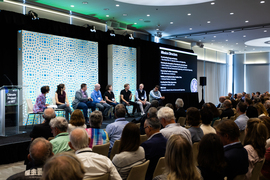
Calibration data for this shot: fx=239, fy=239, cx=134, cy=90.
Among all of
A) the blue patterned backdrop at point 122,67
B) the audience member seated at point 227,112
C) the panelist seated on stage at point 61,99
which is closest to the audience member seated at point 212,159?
the audience member seated at point 227,112

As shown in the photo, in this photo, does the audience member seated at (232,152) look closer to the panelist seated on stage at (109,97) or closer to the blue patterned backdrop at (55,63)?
the blue patterned backdrop at (55,63)

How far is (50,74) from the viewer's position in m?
7.76

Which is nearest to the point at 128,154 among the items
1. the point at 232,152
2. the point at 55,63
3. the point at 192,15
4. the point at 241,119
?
the point at 232,152

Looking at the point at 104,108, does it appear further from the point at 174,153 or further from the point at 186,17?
the point at 174,153

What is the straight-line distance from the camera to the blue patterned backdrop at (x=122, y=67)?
9.75m

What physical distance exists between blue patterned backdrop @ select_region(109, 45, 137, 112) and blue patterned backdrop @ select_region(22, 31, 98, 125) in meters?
0.88

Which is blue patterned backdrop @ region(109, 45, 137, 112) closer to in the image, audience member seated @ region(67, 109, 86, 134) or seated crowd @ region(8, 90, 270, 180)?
audience member seated @ region(67, 109, 86, 134)

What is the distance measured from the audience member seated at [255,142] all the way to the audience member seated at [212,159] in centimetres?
72

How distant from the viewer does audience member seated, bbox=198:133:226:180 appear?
1680 millimetres

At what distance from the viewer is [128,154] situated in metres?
2.15

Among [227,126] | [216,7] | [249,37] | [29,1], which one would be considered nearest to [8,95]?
[29,1]

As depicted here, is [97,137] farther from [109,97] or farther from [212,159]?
[109,97]

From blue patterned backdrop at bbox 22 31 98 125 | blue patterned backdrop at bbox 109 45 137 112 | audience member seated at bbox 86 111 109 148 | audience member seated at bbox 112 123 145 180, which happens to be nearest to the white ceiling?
blue patterned backdrop at bbox 109 45 137 112

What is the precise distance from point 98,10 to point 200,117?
6059 millimetres
